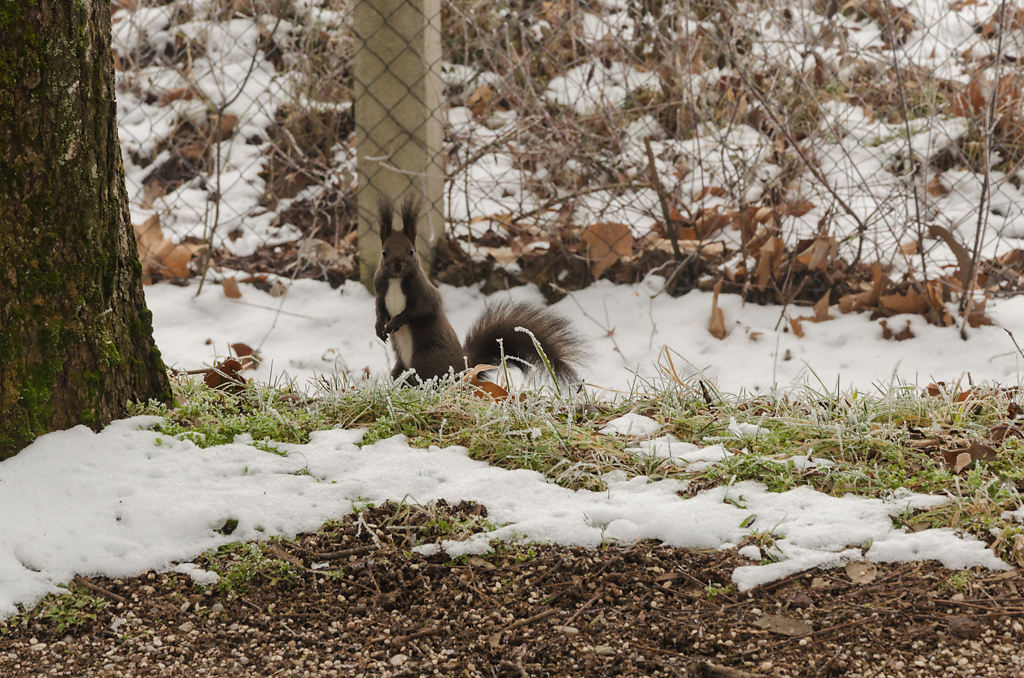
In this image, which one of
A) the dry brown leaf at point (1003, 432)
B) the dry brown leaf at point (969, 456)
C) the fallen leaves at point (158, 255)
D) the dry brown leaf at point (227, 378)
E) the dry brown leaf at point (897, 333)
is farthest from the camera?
the fallen leaves at point (158, 255)

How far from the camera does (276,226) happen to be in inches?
223

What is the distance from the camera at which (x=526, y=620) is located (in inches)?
75.8

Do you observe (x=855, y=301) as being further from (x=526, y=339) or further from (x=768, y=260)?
(x=526, y=339)

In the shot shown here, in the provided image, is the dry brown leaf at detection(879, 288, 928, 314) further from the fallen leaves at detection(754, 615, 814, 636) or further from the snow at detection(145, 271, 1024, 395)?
the fallen leaves at detection(754, 615, 814, 636)

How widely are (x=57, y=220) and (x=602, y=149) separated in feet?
10.1

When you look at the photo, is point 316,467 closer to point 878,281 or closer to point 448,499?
point 448,499

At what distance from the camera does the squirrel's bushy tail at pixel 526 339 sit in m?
3.49

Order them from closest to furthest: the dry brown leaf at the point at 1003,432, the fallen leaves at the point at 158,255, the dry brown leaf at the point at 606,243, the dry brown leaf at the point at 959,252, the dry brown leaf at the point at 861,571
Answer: the dry brown leaf at the point at 861,571
the dry brown leaf at the point at 1003,432
the dry brown leaf at the point at 959,252
the dry brown leaf at the point at 606,243
the fallen leaves at the point at 158,255

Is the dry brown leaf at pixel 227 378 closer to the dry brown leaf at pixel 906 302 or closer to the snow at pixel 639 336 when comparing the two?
the snow at pixel 639 336

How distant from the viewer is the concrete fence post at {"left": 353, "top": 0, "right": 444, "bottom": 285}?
14.9 feet

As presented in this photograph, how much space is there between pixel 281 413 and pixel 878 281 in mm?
2876

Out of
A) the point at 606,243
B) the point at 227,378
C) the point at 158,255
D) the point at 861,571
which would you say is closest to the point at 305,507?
the point at 227,378

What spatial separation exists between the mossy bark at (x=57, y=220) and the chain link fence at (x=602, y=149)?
2317 millimetres

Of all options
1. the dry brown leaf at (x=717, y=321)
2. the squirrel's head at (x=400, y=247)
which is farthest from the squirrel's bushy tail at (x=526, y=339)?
the dry brown leaf at (x=717, y=321)
